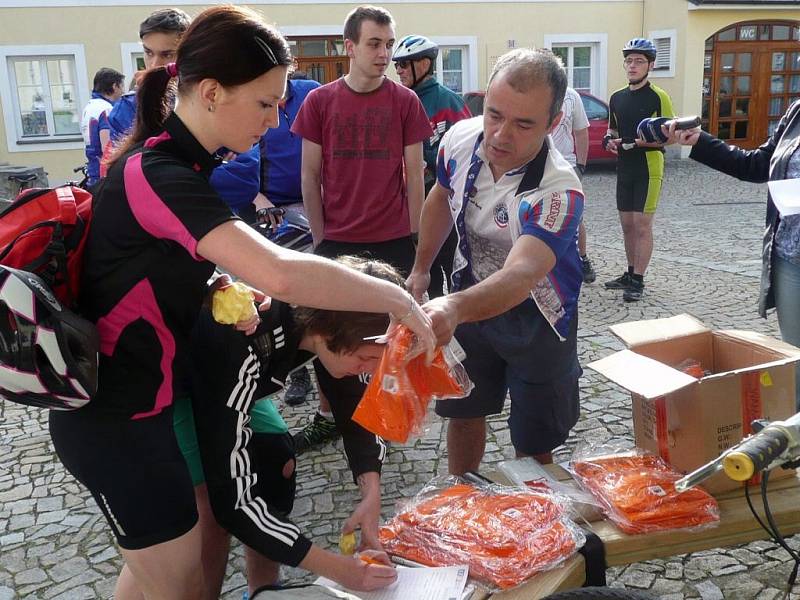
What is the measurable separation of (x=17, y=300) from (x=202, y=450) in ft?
1.91

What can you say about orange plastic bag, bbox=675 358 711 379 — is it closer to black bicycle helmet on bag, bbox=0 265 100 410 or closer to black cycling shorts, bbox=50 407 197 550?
black cycling shorts, bbox=50 407 197 550

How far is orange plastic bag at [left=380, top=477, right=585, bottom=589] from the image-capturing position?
1.99m

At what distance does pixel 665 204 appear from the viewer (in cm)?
1112

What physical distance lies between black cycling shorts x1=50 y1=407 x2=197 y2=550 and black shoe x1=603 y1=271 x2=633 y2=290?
16.8 feet

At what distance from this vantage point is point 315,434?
3.91 m

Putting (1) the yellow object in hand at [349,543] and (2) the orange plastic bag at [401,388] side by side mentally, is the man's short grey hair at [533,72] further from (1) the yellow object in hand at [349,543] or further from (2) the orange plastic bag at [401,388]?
(1) the yellow object in hand at [349,543]

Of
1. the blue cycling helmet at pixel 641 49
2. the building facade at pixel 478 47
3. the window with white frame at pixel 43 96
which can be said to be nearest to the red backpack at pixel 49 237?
the blue cycling helmet at pixel 641 49

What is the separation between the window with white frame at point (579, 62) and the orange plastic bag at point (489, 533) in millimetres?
16759

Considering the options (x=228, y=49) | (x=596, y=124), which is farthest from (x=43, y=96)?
(x=228, y=49)

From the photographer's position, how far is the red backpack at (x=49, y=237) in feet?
5.23

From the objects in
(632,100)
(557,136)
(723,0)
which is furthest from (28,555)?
(723,0)

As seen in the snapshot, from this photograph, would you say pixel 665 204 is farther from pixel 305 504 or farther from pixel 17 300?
pixel 17 300

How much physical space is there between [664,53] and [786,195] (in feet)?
52.0

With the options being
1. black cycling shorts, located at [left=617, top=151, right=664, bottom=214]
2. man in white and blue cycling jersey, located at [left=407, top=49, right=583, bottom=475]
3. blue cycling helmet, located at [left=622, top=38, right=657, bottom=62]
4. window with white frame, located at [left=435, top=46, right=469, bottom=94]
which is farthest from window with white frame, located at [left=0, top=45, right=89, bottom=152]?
man in white and blue cycling jersey, located at [left=407, top=49, right=583, bottom=475]
